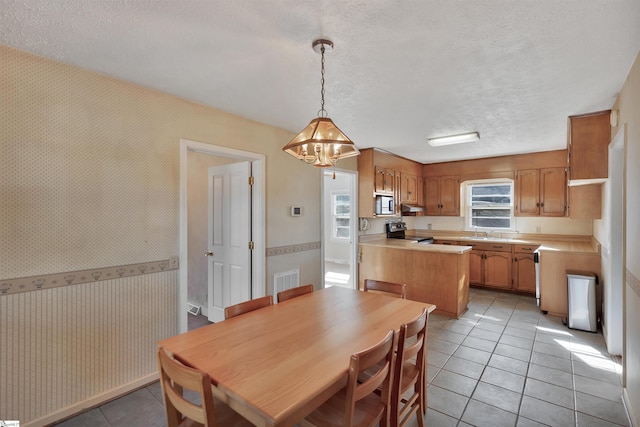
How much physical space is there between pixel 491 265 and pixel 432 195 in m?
1.75

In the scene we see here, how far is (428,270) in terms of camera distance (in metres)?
4.07

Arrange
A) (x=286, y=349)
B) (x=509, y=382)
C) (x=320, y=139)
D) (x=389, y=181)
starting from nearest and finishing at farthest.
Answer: (x=286, y=349)
(x=320, y=139)
(x=509, y=382)
(x=389, y=181)

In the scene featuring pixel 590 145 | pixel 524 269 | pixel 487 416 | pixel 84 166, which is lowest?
pixel 487 416

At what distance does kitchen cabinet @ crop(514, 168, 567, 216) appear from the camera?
4758 millimetres

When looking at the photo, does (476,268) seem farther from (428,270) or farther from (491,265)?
(428,270)

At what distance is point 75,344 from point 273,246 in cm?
189

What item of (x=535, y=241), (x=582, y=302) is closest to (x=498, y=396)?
(x=582, y=302)

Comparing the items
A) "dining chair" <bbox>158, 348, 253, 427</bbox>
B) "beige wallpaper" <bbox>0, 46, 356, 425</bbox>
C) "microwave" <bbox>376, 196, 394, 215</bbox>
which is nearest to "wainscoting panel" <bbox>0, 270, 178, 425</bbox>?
"beige wallpaper" <bbox>0, 46, 356, 425</bbox>

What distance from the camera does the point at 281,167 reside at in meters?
3.55

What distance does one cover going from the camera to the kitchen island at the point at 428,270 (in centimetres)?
387

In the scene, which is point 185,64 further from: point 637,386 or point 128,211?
point 637,386

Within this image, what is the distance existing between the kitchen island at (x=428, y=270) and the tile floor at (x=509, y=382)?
38 centimetres

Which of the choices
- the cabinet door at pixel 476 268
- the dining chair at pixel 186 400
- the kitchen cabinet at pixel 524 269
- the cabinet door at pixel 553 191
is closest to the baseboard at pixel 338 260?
the cabinet door at pixel 476 268

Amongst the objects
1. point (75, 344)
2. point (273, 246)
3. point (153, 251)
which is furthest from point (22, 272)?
point (273, 246)
